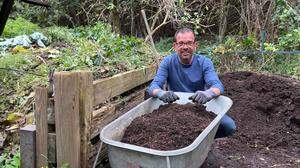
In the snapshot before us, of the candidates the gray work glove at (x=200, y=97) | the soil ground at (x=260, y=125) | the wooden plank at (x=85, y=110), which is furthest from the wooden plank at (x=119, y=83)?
the soil ground at (x=260, y=125)

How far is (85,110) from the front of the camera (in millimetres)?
3178

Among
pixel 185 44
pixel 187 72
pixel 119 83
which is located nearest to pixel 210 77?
pixel 187 72

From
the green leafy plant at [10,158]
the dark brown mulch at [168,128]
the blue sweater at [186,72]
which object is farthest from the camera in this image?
the blue sweater at [186,72]

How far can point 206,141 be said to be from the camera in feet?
10.3

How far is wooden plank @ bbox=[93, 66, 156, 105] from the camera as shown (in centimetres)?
354

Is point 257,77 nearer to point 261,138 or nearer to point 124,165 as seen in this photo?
point 261,138

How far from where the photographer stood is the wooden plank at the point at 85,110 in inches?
123

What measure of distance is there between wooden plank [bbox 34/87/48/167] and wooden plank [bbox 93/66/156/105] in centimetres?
46

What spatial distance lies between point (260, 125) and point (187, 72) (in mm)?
1916

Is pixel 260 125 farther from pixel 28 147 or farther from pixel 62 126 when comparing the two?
pixel 28 147

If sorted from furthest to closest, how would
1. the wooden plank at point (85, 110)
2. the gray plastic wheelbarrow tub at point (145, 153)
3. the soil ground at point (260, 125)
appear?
the soil ground at point (260, 125) → the wooden plank at point (85, 110) → the gray plastic wheelbarrow tub at point (145, 153)

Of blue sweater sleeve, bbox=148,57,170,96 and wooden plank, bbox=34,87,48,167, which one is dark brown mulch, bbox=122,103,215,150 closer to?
blue sweater sleeve, bbox=148,57,170,96

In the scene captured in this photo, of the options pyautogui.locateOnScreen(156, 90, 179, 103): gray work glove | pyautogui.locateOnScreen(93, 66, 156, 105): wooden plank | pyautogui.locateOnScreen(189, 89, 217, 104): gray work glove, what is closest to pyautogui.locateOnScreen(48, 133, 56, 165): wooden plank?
pyautogui.locateOnScreen(93, 66, 156, 105): wooden plank

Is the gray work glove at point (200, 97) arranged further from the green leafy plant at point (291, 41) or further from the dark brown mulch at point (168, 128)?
the green leafy plant at point (291, 41)
